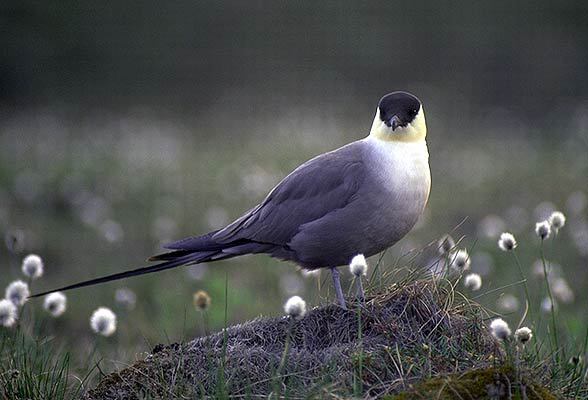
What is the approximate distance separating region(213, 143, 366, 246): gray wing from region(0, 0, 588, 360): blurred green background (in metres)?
0.38

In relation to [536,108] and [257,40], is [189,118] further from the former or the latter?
[536,108]

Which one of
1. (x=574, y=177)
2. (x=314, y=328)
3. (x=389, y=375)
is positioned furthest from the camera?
(x=574, y=177)

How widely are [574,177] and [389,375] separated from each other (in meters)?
6.22

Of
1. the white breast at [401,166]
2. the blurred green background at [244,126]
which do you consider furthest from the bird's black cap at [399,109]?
the blurred green background at [244,126]

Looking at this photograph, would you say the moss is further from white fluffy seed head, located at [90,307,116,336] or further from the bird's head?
the bird's head

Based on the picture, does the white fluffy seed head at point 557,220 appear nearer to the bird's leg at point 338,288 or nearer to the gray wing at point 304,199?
the gray wing at point 304,199

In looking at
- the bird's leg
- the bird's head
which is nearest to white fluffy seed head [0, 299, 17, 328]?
the bird's leg

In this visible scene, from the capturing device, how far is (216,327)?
5.70m

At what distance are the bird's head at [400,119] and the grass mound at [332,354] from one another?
0.81 metres

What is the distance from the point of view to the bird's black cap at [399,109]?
13.7 feet

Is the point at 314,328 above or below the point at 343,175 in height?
below

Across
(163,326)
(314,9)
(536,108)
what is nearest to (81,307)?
(163,326)

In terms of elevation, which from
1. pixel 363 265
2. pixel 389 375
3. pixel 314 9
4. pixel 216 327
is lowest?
pixel 216 327

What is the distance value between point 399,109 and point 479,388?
1637 mm
